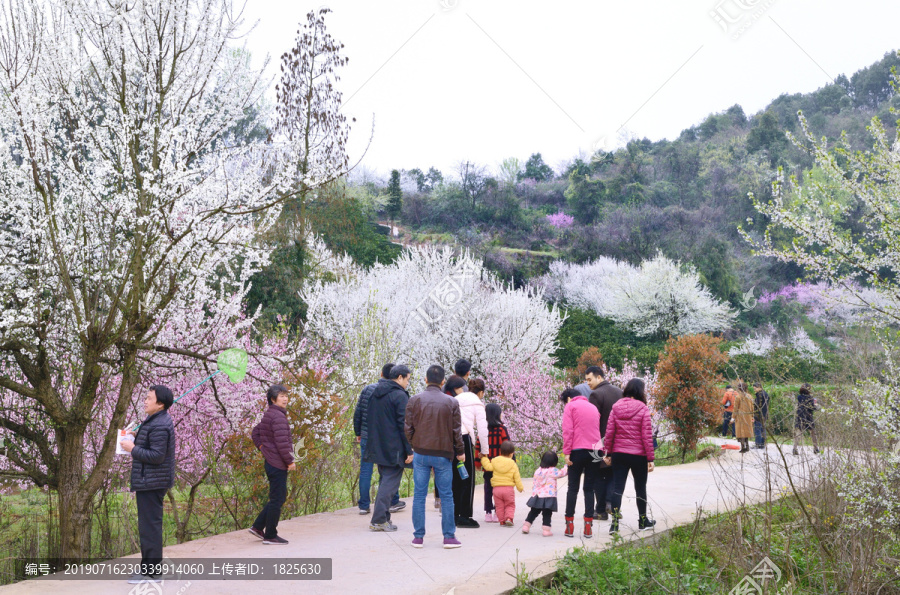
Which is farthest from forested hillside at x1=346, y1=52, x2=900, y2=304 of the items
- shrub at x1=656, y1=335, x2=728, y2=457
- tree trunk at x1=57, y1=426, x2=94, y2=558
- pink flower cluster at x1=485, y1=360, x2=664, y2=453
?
tree trunk at x1=57, y1=426, x2=94, y2=558

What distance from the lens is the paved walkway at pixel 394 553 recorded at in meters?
5.14

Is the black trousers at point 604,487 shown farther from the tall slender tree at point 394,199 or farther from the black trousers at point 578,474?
the tall slender tree at point 394,199

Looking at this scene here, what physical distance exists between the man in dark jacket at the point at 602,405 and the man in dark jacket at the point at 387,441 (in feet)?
7.00

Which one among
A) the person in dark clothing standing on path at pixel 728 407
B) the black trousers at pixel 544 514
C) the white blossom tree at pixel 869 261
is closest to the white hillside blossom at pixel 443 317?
the person in dark clothing standing on path at pixel 728 407

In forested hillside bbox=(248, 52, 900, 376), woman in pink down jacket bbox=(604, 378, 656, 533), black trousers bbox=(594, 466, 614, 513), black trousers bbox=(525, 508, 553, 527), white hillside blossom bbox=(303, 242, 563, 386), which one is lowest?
black trousers bbox=(525, 508, 553, 527)

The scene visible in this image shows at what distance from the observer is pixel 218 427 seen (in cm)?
868

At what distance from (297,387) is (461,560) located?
2.99m

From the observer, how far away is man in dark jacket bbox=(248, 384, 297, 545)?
6.51 m

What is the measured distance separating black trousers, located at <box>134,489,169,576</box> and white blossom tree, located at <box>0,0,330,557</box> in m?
1.30

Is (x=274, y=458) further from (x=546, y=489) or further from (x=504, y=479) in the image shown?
(x=546, y=489)

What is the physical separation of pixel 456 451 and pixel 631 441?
5.92 feet

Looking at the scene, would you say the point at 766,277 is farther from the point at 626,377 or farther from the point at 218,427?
the point at 218,427

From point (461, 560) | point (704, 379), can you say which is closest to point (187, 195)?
point (461, 560)

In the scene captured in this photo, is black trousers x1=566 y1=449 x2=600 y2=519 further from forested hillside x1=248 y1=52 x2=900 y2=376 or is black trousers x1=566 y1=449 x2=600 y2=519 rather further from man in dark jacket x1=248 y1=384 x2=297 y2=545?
forested hillside x1=248 y1=52 x2=900 y2=376
